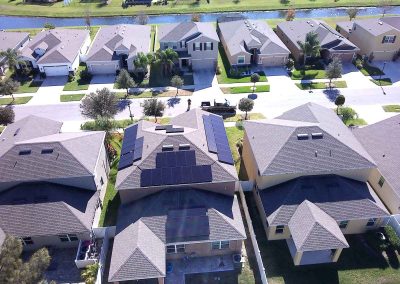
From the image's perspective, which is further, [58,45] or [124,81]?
[58,45]

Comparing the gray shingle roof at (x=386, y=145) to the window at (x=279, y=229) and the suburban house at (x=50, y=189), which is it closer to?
the window at (x=279, y=229)

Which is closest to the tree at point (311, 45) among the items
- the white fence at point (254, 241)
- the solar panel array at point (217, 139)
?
the solar panel array at point (217, 139)

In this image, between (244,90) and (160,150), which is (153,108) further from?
(244,90)

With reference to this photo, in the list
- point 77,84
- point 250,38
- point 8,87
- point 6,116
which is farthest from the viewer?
point 250,38

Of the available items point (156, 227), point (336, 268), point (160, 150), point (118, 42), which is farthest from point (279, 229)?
point (118, 42)

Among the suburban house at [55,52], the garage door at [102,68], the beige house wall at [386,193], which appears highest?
the suburban house at [55,52]

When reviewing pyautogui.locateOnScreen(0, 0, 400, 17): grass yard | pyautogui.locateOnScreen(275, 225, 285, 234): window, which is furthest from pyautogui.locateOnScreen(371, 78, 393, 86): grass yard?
pyautogui.locateOnScreen(0, 0, 400, 17): grass yard
